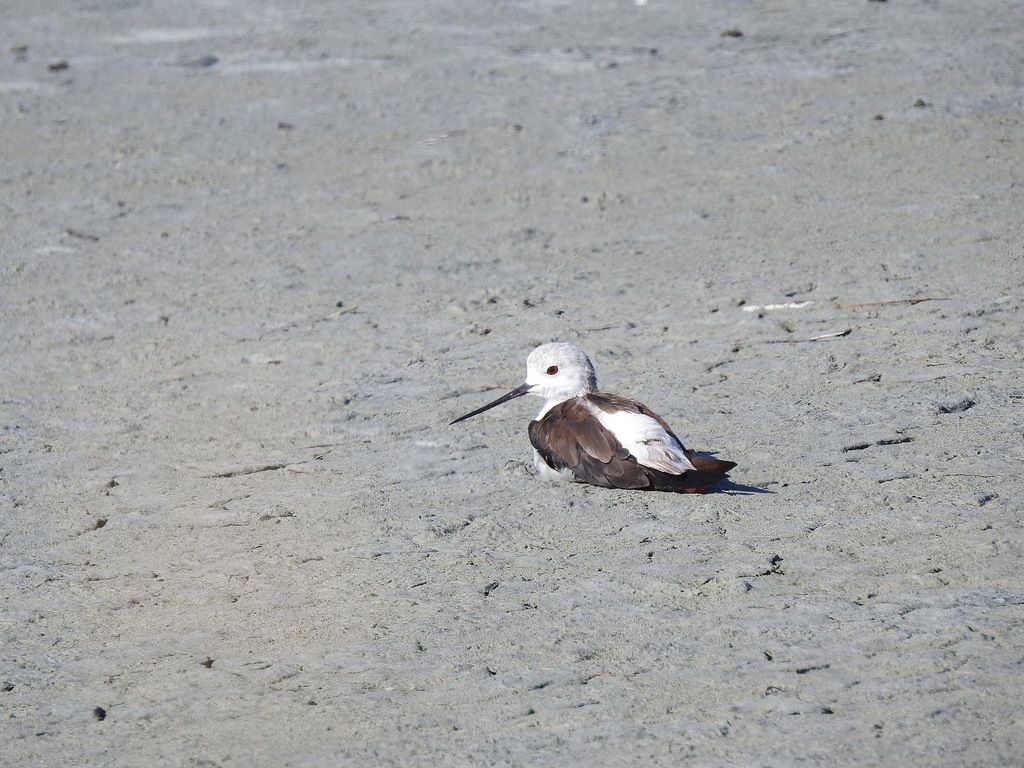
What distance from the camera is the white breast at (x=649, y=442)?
16.1 ft

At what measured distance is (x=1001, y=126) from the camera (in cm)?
891

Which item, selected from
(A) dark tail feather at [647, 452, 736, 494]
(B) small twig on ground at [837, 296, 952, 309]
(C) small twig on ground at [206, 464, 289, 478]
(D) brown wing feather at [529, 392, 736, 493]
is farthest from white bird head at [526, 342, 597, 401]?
(B) small twig on ground at [837, 296, 952, 309]

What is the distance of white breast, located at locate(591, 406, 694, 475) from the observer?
4902 millimetres

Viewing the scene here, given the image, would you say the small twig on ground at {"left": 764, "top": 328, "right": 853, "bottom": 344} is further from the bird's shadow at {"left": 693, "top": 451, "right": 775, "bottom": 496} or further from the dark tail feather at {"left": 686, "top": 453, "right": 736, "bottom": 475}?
the dark tail feather at {"left": 686, "top": 453, "right": 736, "bottom": 475}

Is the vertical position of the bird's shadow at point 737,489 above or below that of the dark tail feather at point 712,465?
below

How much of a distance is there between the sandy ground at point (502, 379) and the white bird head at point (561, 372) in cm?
26

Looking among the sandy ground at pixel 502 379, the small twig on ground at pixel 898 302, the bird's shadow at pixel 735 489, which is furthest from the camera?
the small twig on ground at pixel 898 302

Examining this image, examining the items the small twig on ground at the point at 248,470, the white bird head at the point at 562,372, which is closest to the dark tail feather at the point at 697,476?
the white bird head at the point at 562,372

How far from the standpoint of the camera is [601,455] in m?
5.07

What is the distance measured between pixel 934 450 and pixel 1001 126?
4436 millimetres

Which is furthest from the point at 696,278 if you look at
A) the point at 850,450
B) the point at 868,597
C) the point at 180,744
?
the point at 180,744

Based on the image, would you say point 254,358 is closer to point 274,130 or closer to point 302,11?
point 274,130

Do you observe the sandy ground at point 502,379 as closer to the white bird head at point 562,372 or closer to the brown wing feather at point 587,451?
the brown wing feather at point 587,451

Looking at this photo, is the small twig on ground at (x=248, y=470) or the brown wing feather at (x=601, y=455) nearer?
the brown wing feather at (x=601, y=455)
